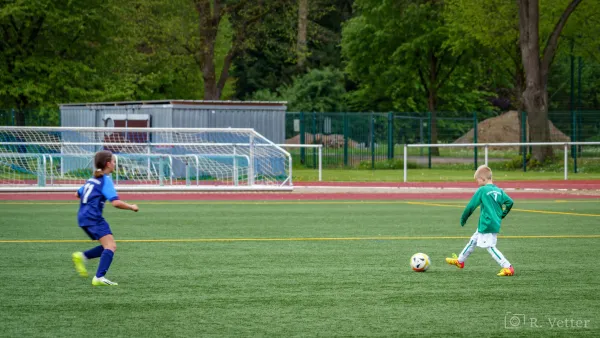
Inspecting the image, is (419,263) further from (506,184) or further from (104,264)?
(506,184)

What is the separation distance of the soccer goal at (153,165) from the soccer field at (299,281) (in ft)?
24.4

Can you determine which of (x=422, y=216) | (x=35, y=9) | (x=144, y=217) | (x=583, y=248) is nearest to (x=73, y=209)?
(x=144, y=217)

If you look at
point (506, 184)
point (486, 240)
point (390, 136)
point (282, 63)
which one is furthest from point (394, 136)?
point (282, 63)

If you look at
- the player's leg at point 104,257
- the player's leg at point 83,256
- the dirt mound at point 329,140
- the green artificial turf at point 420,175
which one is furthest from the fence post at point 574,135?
the player's leg at point 104,257

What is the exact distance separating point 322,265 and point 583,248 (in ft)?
12.8

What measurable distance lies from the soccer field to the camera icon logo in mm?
24

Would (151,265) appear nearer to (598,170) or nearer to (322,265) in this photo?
(322,265)

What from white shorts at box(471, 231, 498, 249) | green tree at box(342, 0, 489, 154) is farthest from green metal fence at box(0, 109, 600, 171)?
white shorts at box(471, 231, 498, 249)

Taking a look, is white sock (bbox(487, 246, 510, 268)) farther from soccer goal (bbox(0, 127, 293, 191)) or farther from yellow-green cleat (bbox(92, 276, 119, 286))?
soccer goal (bbox(0, 127, 293, 191))

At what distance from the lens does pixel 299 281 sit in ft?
31.0

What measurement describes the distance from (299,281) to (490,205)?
2.26 meters

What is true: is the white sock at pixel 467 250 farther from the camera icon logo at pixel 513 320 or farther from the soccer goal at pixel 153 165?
the soccer goal at pixel 153 165

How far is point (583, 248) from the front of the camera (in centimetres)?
1232

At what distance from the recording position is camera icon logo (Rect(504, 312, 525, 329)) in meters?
7.25
